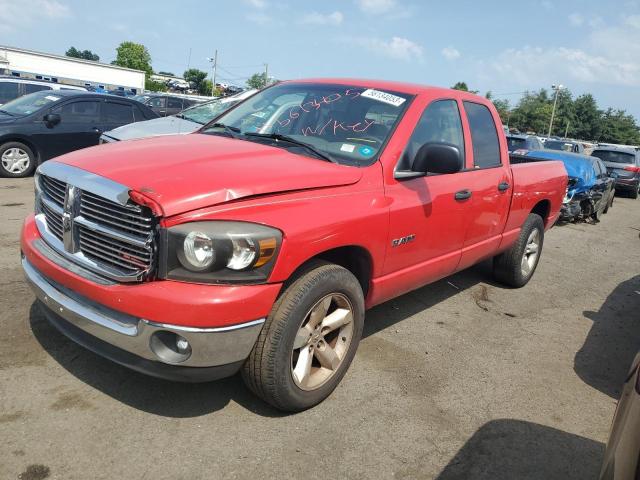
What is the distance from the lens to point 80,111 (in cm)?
984

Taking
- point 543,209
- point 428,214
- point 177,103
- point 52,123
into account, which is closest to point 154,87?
point 177,103

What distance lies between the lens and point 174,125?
8.30 metres

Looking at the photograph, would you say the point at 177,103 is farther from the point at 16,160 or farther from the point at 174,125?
the point at 174,125

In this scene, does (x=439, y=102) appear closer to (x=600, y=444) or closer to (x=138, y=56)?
(x=600, y=444)

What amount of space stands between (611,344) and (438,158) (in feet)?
8.77

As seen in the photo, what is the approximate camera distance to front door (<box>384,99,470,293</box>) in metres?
3.44

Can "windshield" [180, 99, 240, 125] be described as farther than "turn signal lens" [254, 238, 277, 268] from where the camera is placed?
Yes

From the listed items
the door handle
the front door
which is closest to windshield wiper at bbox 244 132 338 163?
the front door

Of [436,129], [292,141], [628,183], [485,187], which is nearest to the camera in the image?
[292,141]

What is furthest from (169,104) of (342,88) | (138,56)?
(138,56)

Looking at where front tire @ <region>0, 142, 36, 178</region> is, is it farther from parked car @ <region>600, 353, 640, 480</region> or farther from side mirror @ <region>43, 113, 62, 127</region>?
parked car @ <region>600, 353, 640, 480</region>

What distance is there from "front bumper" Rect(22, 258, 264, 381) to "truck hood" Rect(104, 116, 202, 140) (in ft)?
18.2

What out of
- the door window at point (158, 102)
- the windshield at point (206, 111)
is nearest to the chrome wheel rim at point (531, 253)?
the windshield at point (206, 111)

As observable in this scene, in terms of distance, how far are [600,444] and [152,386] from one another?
105 inches
